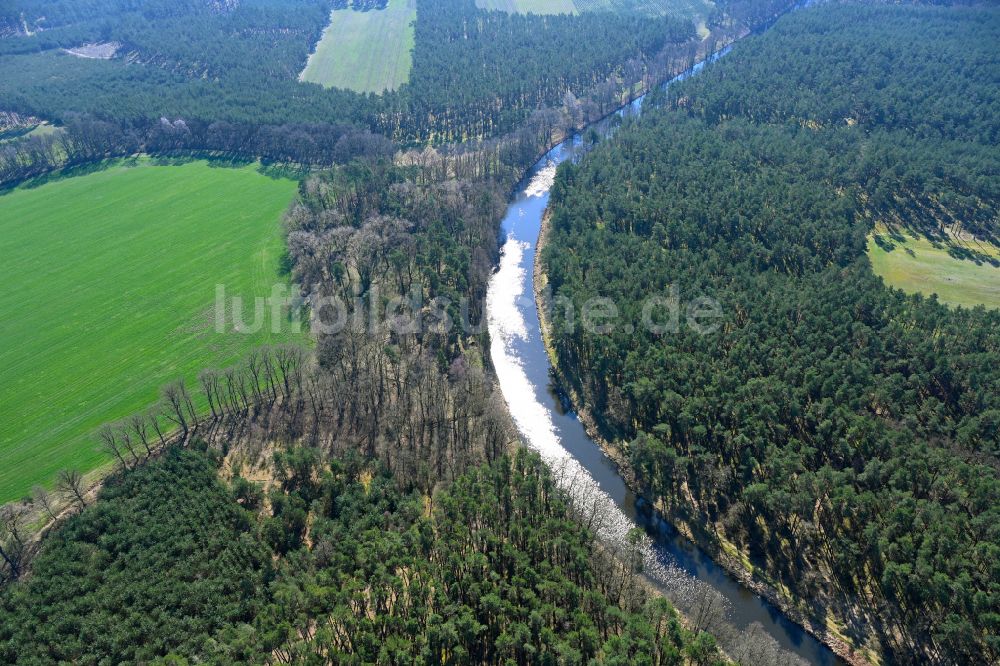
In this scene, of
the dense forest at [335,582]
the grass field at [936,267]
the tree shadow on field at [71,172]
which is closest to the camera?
the dense forest at [335,582]

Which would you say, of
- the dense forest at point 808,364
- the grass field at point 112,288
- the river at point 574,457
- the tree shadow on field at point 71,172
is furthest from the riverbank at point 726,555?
the tree shadow on field at point 71,172

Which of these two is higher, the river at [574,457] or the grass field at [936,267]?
the grass field at [936,267]

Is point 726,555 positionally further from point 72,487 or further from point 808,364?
point 72,487

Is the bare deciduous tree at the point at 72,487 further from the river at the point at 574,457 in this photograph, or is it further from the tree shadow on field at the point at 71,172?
the tree shadow on field at the point at 71,172

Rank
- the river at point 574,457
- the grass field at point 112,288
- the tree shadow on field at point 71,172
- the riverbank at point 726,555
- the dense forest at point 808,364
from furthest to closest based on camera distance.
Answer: the tree shadow on field at point 71,172, the grass field at point 112,288, the river at point 574,457, the dense forest at point 808,364, the riverbank at point 726,555

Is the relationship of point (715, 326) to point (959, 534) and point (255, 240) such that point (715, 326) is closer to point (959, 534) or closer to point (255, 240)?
point (959, 534)

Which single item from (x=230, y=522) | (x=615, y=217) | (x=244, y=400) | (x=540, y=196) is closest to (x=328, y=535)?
(x=230, y=522)

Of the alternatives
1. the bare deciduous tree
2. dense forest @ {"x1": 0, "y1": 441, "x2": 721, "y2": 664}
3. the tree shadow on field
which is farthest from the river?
the tree shadow on field
